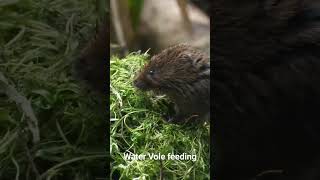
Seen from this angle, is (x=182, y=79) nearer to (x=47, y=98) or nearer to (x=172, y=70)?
(x=172, y=70)

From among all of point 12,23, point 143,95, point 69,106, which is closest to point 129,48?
point 143,95

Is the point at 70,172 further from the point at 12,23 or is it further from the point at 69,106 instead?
the point at 12,23

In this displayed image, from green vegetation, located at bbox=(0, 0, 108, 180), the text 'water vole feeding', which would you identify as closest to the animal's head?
the text 'water vole feeding'

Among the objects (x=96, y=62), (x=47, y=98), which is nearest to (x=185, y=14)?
(x=96, y=62)

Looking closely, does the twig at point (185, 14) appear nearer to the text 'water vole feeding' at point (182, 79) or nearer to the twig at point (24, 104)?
the text 'water vole feeding' at point (182, 79)

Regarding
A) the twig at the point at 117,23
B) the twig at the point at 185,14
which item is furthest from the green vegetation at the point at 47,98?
the twig at the point at 185,14
